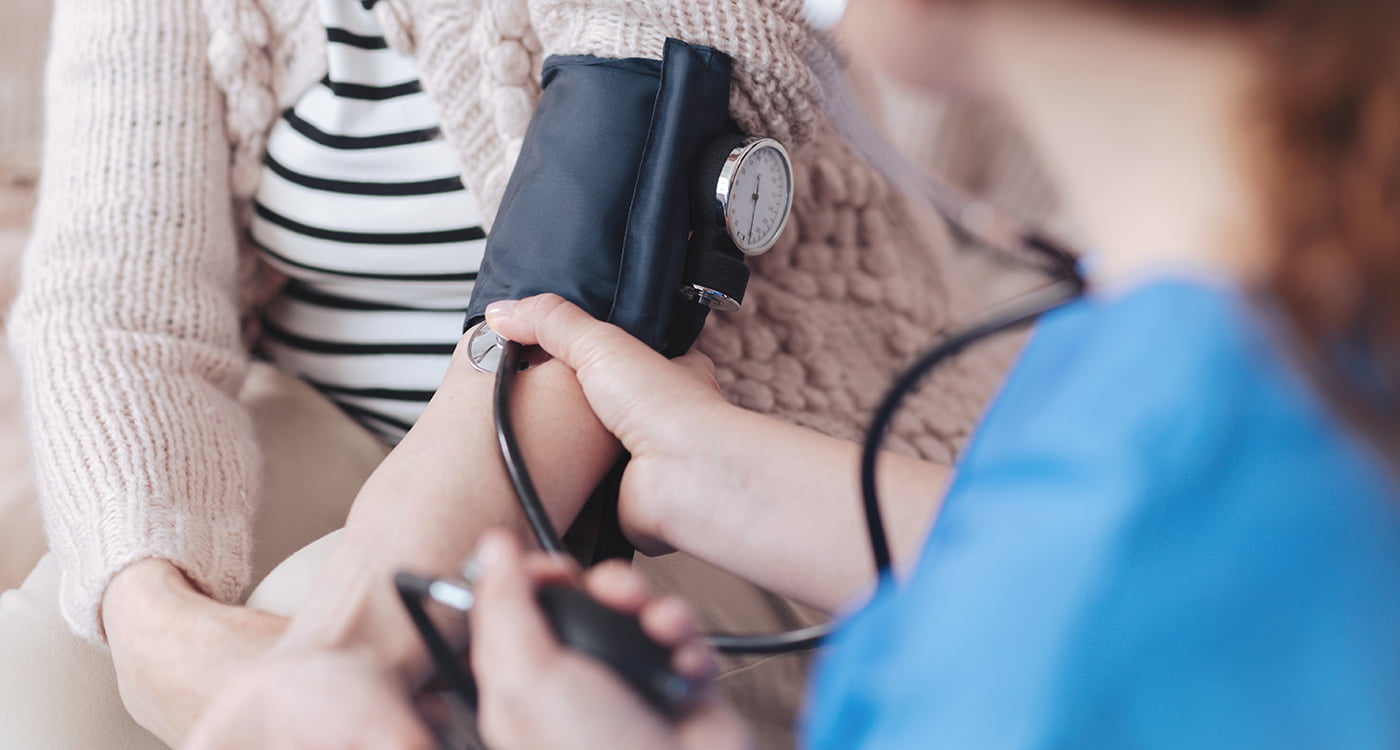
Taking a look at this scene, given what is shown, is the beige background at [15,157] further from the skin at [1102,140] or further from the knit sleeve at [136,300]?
the skin at [1102,140]

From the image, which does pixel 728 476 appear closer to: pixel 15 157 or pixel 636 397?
pixel 636 397

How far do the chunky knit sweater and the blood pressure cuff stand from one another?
0.03 m

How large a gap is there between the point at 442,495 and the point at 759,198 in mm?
279

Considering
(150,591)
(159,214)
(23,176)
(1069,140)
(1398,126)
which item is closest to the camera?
(1398,126)

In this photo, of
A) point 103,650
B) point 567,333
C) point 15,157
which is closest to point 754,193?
point 567,333

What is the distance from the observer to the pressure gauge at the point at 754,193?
0.64 metres

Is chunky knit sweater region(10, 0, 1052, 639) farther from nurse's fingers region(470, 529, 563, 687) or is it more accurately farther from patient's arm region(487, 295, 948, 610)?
nurse's fingers region(470, 529, 563, 687)

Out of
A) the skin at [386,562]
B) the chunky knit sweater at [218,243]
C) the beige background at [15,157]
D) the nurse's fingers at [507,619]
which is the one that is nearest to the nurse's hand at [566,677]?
the nurse's fingers at [507,619]

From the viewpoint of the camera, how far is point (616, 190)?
642 mm

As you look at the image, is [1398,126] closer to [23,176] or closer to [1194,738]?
[1194,738]

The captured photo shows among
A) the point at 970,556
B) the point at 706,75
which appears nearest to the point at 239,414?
the point at 706,75

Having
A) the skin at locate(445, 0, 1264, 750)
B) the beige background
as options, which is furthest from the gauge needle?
the beige background

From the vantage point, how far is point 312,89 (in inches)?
30.0

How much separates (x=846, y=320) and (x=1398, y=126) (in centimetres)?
58
